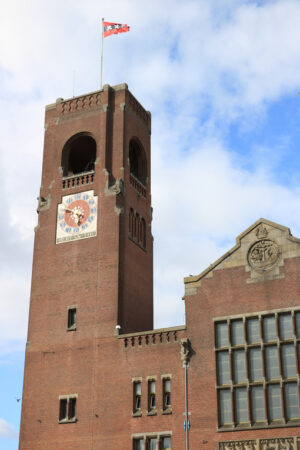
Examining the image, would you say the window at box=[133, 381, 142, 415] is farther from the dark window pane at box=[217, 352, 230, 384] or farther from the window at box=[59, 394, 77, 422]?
the dark window pane at box=[217, 352, 230, 384]

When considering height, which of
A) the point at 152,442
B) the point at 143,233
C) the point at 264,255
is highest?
the point at 143,233

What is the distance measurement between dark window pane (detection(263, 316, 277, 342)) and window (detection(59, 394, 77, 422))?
489 inches

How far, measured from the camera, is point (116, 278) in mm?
44562

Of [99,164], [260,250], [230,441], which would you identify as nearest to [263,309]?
[260,250]

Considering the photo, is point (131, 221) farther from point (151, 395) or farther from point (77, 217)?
point (151, 395)

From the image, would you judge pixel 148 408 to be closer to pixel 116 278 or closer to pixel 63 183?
pixel 116 278

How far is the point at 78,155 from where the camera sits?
54719mm

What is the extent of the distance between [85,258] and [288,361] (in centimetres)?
1558

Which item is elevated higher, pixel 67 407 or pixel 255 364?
pixel 255 364

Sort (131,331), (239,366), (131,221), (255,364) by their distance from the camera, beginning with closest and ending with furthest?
(255,364) → (239,366) → (131,331) → (131,221)

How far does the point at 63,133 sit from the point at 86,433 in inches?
879

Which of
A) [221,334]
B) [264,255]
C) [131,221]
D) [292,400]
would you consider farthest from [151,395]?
[131,221]

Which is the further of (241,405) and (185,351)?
(185,351)

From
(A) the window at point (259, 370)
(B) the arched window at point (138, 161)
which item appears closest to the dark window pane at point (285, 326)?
(A) the window at point (259, 370)
